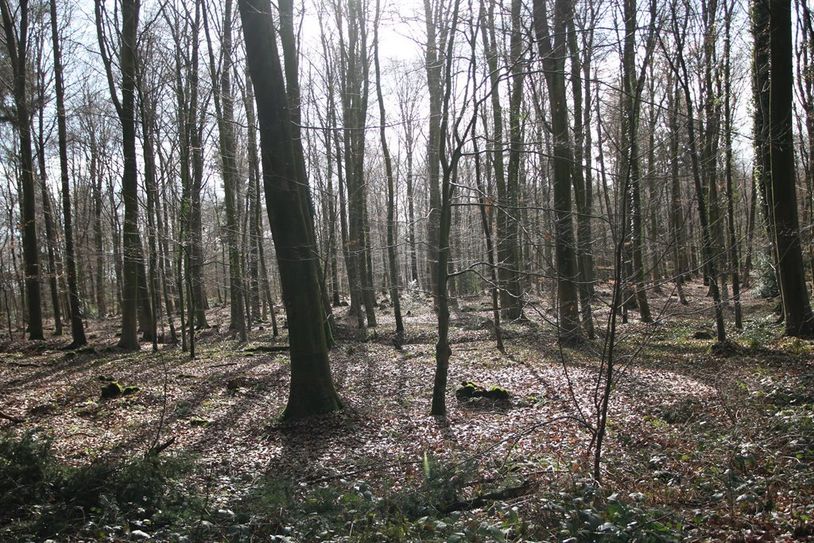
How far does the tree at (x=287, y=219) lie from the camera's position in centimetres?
797

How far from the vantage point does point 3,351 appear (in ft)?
50.8

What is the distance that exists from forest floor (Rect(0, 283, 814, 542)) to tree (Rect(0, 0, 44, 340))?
6244 mm

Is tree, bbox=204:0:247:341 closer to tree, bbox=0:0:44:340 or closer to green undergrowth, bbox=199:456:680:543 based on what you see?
tree, bbox=0:0:44:340

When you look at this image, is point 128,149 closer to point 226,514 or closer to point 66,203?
point 66,203

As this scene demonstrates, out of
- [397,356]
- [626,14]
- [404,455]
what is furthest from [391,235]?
[626,14]

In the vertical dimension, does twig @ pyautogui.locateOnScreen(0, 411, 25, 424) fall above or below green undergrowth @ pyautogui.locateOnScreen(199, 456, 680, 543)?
above

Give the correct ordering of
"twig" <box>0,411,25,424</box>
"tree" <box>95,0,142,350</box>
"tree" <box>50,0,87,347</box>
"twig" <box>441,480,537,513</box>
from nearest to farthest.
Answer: "twig" <box>441,480,537,513</box>, "twig" <box>0,411,25,424</box>, "tree" <box>95,0,142,350</box>, "tree" <box>50,0,87,347</box>

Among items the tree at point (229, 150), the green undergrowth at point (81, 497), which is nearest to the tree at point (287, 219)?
the green undergrowth at point (81, 497)

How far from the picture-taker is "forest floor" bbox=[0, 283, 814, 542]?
12.9 ft

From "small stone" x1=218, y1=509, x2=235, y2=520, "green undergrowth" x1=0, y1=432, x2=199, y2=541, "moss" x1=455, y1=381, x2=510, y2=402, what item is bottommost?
"moss" x1=455, y1=381, x2=510, y2=402

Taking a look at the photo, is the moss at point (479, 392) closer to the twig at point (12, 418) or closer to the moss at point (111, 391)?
the moss at point (111, 391)

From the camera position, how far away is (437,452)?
650 centimetres

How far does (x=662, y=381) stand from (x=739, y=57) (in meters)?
11.6

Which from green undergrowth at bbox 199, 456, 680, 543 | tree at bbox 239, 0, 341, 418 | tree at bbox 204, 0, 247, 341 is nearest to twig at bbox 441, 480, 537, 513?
green undergrowth at bbox 199, 456, 680, 543
